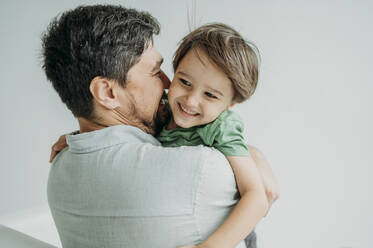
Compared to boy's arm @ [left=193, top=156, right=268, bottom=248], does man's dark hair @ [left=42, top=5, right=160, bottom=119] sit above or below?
above

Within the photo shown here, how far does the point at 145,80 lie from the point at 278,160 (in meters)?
1.96

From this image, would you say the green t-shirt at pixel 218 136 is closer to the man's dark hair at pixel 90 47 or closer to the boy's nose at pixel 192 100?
the boy's nose at pixel 192 100

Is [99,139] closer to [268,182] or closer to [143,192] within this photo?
[143,192]

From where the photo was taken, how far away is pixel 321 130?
9.16ft

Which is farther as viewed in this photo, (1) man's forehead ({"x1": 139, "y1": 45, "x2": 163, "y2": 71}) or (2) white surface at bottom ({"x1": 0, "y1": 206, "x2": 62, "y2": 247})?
(2) white surface at bottom ({"x1": 0, "y1": 206, "x2": 62, "y2": 247})

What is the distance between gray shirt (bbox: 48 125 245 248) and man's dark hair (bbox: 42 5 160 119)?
7.0 inches

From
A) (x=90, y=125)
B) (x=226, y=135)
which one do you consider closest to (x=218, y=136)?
(x=226, y=135)

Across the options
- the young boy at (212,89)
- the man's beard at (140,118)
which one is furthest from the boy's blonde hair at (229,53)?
the man's beard at (140,118)

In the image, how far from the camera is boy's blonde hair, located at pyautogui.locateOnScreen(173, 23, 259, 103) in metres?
1.27

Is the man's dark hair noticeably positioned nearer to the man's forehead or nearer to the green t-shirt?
the man's forehead

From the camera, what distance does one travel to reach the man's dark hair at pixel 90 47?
1.16 meters

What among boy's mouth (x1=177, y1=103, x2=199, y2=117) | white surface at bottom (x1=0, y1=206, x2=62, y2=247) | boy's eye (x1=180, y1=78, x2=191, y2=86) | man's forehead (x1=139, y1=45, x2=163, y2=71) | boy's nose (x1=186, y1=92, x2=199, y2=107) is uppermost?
man's forehead (x1=139, y1=45, x2=163, y2=71)

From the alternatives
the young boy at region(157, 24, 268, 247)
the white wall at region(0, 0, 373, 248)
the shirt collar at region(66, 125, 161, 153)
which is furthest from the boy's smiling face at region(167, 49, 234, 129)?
the white wall at region(0, 0, 373, 248)

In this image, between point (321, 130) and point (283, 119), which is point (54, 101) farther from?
point (321, 130)
